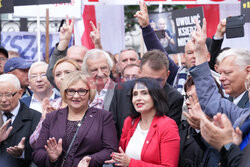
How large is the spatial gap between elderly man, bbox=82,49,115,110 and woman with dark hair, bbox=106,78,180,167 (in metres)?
0.59

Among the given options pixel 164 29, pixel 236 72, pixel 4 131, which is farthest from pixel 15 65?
pixel 236 72

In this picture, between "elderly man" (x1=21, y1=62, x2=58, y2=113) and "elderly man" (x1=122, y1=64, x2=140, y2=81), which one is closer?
"elderly man" (x1=21, y1=62, x2=58, y2=113)

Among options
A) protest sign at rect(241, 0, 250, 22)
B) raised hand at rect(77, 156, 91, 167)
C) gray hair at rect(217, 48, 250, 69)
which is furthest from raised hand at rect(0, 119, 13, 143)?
protest sign at rect(241, 0, 250, 22)

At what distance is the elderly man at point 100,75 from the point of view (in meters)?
5.02

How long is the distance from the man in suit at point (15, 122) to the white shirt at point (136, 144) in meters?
1.11

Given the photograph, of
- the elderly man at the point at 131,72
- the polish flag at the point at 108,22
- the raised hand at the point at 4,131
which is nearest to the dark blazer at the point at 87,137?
the raised hand at the point at 4,131

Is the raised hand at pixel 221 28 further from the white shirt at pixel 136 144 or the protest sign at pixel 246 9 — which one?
the white shirt at pixel 136 144

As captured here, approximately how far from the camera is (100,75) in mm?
5211

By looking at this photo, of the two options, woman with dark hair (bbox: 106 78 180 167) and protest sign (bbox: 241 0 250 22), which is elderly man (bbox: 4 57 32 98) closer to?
woman with dark hair (bbox: 106 78 180 167)

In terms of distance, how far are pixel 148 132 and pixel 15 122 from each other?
1.52 meters

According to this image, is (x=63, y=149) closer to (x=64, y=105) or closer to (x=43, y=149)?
(x=43, y=149)

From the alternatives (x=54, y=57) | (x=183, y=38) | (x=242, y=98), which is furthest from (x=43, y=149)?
(x=183, y=38)

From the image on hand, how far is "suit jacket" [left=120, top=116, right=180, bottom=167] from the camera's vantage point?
410cm

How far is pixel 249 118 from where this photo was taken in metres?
3.35
